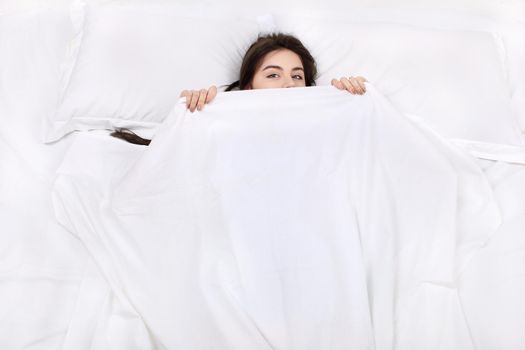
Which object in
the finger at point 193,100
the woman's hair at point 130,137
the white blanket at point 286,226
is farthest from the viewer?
the woman's hair at point 130,137

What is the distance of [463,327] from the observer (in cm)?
90

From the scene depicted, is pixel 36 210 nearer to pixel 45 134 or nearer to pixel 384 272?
pixel 45 134

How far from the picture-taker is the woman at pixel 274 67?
1325 mm

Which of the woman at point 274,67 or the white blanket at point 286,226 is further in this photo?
the woman at point 274,67

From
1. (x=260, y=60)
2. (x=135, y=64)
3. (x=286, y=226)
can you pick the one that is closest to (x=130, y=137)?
(x=135, y=64)

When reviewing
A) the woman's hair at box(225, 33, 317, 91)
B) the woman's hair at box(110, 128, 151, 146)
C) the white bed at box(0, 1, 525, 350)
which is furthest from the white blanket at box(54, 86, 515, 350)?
the woman's hair at box(225, 33, 317, 91)

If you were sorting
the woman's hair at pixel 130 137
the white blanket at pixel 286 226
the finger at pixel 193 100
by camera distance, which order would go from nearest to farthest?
1. the white blanket at pixel 286 226
2. the finger at pixel 193 100
3. the woman's hair at pixel 130 137

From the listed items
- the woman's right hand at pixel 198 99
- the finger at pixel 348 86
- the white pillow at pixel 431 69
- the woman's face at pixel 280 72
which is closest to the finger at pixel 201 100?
the woman's right hand at pixel 198 99

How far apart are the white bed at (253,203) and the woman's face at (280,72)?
0.15m

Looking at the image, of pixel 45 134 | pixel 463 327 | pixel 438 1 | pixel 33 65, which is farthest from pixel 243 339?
pixel 438 1

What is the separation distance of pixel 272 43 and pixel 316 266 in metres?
0.71

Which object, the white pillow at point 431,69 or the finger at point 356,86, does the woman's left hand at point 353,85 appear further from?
the white pillow at point 431,69

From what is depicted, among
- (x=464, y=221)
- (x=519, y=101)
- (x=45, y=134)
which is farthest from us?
(x=519, y=101)

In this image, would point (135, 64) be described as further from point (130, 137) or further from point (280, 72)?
point (280, 72)
